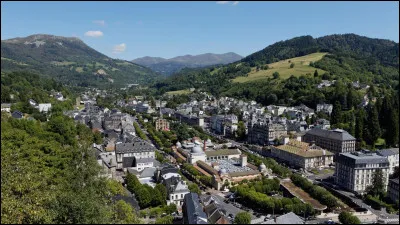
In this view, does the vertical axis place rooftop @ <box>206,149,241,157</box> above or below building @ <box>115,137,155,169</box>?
below

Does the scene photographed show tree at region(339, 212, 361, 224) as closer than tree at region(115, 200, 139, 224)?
No

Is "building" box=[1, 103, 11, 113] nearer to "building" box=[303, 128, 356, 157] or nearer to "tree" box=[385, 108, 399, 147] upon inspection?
"building" box=[303, 128, 356, 157]

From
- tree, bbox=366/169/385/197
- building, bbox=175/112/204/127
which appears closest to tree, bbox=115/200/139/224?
tree, bbox=366/169/385/197

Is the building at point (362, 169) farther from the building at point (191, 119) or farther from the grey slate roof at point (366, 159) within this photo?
the building at point (191, 119)

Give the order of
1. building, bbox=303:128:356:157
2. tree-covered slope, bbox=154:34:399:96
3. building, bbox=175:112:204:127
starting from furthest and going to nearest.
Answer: tree-covered slope, bbox=154:34:399:96 → building, bbox=175:112:204:127 → building, bbox=303:128:356:157

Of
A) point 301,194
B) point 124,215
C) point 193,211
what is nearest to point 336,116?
point 301,194

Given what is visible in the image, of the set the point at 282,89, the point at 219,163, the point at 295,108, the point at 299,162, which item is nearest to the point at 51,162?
the point at 219,163

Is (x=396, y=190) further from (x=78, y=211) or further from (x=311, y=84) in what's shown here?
(x=311, y=84)
